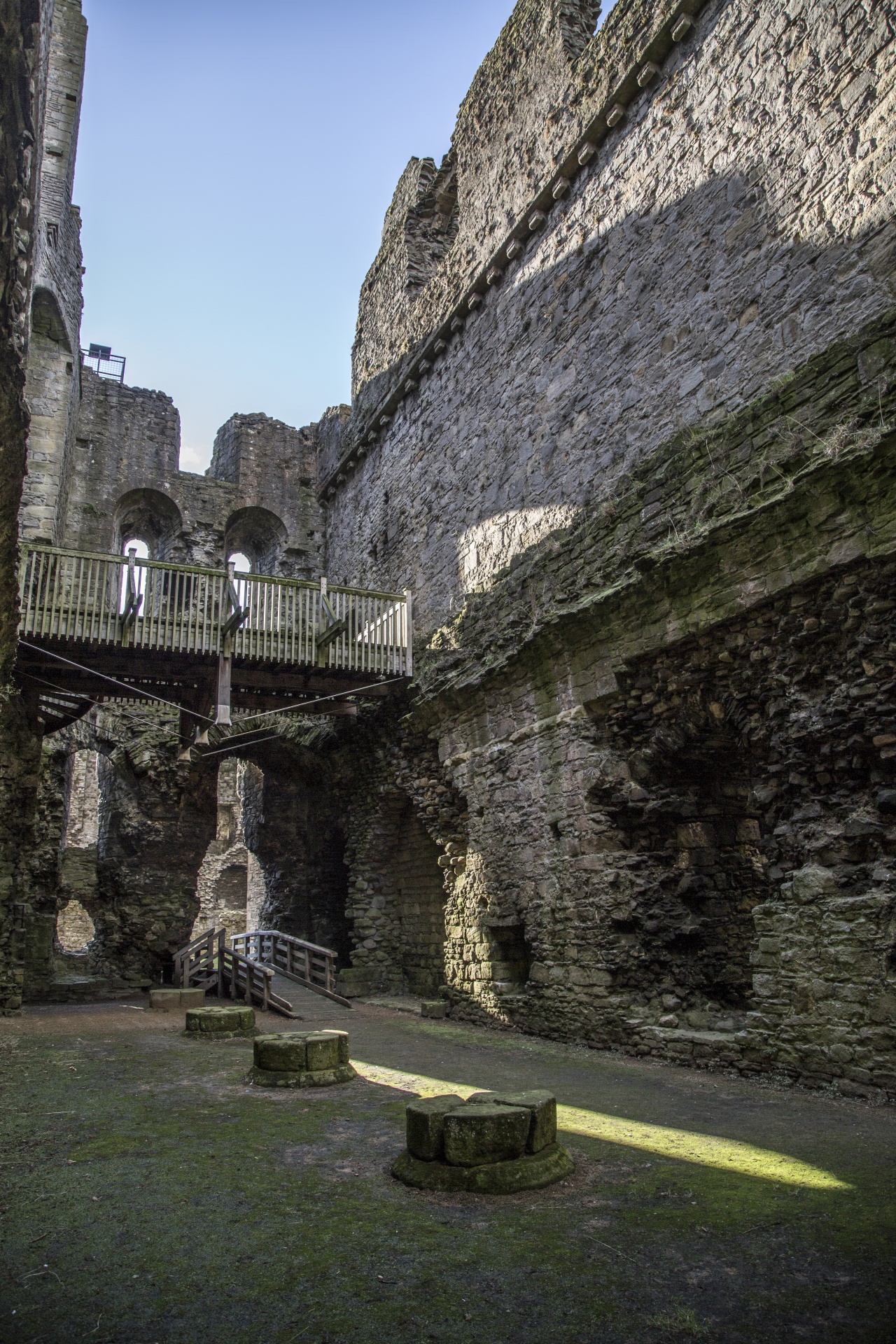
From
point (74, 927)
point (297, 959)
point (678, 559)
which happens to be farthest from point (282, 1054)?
point (74, 927)

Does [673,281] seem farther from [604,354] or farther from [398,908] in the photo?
[398,908]

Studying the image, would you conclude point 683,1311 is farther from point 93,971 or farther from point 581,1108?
point 93,971

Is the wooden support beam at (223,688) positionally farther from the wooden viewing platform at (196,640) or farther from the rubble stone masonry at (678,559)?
the rubble stone masonry at (678,559)

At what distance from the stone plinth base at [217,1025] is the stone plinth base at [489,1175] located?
5675 millimetres

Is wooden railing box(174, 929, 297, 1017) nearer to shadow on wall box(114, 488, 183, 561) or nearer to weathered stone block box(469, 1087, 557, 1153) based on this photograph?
weathered stone block box(469, 1087, 557, 1153)

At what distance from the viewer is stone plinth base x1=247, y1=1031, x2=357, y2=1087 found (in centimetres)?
615

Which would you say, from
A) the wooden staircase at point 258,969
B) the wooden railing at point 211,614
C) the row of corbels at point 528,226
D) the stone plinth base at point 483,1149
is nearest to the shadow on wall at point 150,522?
the row of corbels at point 528,226

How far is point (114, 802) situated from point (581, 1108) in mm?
12449

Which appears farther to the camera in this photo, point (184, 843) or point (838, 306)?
point (184, 843)

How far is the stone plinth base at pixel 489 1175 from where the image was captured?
3.61 metres

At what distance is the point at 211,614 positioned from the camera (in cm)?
1173

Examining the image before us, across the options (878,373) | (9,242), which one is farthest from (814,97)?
(9,242)

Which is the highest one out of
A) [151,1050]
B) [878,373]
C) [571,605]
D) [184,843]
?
[878,373]

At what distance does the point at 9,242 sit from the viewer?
8.49 ft
